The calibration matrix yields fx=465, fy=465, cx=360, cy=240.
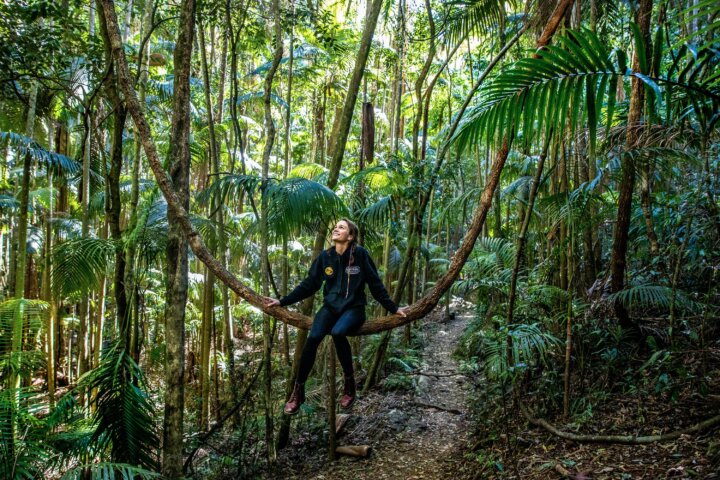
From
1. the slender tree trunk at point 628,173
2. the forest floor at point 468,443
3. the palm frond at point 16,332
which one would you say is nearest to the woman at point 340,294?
the forest floor at point 468,443

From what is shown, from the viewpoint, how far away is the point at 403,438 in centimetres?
527

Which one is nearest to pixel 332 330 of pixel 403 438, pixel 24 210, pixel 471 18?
pixel 403 438

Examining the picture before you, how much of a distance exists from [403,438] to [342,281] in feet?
7.70

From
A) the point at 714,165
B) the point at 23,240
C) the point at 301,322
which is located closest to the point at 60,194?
the point at 23,240

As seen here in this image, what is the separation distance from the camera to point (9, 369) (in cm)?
393

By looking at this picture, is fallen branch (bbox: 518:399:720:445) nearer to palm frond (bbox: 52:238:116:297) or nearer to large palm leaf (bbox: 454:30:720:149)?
large palm leaf (bbox: 454:30:720:149)

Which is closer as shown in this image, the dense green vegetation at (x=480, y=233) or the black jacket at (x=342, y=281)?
the dense green vegetation at (x=480, y=233)

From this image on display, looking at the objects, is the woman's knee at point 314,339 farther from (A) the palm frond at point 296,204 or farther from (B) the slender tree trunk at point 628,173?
(B) the slender tree trunk at point 628,173

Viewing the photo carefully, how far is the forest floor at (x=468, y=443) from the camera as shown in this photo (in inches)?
118

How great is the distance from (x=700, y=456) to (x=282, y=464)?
3.81 metres

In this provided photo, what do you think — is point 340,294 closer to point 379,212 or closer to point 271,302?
point 271,302

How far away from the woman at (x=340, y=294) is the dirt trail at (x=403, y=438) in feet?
3.57

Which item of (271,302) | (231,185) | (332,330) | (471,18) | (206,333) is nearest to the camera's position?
(271,302)

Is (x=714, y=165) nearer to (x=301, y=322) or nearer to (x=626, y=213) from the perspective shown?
(x=626, y=213)
